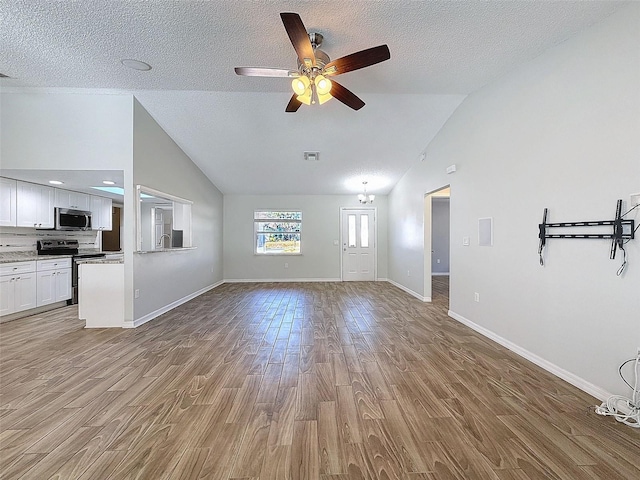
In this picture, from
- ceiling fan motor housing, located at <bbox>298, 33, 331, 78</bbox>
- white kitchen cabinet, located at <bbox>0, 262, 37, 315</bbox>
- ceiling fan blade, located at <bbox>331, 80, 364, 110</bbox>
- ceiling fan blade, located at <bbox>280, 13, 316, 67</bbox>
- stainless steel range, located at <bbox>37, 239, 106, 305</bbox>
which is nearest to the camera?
ceiling fan blade, located at <bbox>280, 13, 316, 67</bbox>

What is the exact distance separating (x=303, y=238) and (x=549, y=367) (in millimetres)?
6331

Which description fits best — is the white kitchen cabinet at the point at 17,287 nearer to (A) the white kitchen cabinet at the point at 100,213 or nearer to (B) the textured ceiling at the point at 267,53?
(A) the white kitchen cabinet at the point at 100,213

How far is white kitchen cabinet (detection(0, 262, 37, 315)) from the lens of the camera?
416 cm

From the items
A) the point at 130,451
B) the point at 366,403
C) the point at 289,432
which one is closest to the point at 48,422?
the point at 130,451

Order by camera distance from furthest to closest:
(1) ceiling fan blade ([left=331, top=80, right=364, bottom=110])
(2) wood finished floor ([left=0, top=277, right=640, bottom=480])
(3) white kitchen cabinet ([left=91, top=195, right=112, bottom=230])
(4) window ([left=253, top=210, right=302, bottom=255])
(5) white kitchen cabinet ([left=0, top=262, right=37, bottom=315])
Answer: (4) window ([left=253, top=210, right=302, bottom=255]) < (3) white kitchen cabinet ([left=91, top=195, right=112, bottom=230]) < (5) white kitchen cabinet ([left=0, top=262, right=37, bottom=315]) < (1) ceiling fan blade ([left=331, top=80, right=364, bottom=110]) < (2) wood finished floor ([left=0, top=277, right=640, bottom=480])

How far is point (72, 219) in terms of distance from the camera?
5441 millimetres

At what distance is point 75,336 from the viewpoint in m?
3.68

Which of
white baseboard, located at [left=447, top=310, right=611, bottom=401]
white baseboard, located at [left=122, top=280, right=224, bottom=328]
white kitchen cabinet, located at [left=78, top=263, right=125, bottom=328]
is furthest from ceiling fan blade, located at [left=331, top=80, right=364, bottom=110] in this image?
white baseboard, located at [left=122, top=280, right=224, bottom=328]

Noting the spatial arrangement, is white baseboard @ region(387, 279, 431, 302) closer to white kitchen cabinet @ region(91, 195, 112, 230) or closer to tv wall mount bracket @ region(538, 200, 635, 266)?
tv wall mount bracket @ region(538, 200, 635, 266)

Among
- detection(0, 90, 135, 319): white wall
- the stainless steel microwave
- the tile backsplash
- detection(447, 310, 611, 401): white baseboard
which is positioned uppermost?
detection(0, 90, 135, 319): white wall

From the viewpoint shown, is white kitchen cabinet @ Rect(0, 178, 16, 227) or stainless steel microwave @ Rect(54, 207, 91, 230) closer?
white kitchen cabinet @ Rect(0, 178, 16, 227)

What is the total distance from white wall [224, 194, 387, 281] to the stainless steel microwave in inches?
124

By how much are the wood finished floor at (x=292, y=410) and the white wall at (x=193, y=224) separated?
0.90 m

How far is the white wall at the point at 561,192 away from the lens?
2119mm
